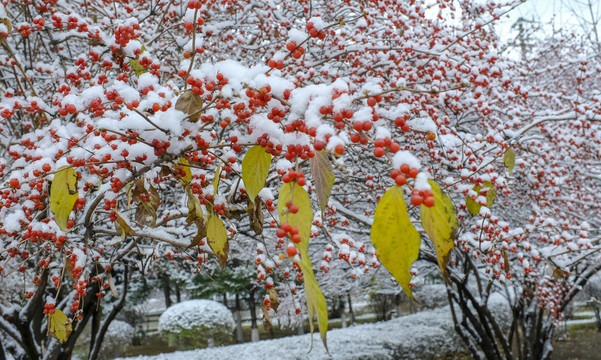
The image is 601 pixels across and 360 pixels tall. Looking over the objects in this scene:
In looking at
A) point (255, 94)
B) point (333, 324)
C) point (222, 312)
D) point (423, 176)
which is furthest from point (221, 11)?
point (333, 324)

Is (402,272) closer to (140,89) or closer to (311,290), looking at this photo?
(311,290)

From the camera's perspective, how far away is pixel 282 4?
5.90m

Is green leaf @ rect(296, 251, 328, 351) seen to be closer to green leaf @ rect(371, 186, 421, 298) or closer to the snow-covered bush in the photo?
green leaf @ rect(371, 186, 421, 298)

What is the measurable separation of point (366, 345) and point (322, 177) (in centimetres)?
1085

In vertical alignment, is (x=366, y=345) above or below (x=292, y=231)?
below

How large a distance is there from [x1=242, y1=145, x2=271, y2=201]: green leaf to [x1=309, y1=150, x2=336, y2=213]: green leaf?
18 cm

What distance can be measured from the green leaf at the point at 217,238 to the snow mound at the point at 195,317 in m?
13.5

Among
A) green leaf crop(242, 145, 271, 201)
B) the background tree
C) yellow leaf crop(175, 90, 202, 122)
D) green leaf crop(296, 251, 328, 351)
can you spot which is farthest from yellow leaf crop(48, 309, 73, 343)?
green leaf crop(296, 251, 328, 351)

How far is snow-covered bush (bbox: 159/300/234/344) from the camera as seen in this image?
14.0 meters

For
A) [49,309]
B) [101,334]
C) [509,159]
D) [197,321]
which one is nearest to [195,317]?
[197,321]

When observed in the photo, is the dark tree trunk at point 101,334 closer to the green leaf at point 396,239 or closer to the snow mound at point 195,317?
the green leaf at point 396,239

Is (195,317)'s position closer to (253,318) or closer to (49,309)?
(253,318)

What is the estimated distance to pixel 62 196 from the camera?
145cm

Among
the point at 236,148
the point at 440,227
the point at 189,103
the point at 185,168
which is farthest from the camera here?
the point at 185,168
